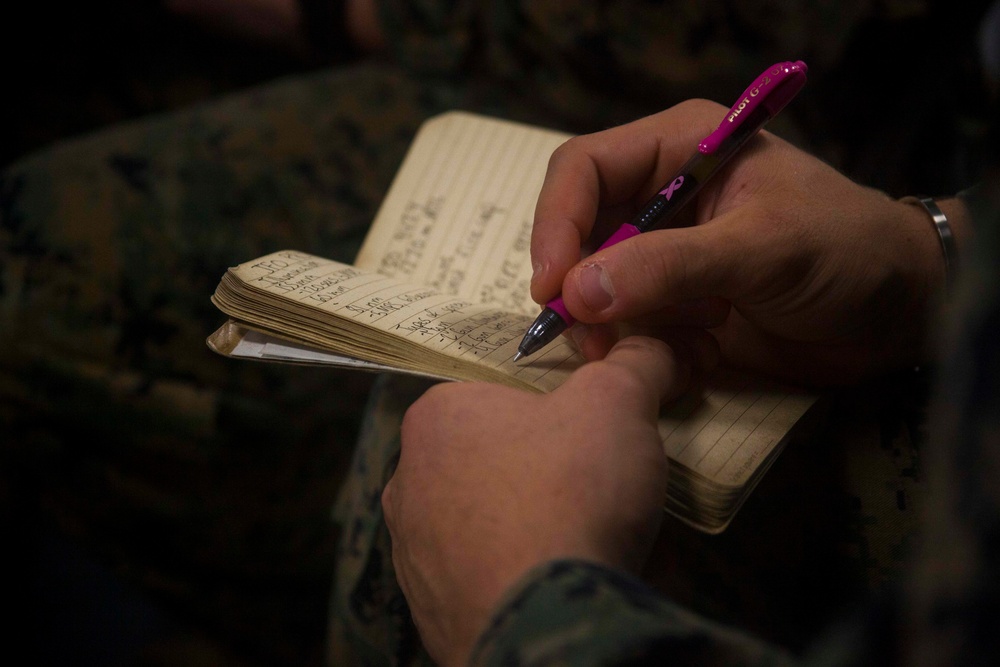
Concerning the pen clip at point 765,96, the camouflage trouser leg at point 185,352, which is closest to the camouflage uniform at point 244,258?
the camouflage trouser leg at point 185,352

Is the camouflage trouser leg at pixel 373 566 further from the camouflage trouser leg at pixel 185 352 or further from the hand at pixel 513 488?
the camouflage trouser leg at pixel 185 352

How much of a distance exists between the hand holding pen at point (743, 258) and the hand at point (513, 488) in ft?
0.28

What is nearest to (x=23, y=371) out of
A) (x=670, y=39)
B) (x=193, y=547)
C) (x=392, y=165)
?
(x=193, y=547)

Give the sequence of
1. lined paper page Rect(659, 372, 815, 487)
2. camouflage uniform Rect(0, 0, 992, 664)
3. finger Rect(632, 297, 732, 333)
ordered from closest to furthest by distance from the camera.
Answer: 1. lined paper page Rect(659, 372, 815, 487)
2. finger Rect(632, 297, 732, 333)
3. camouflage uniform Rect(0, 0, 992, 664)

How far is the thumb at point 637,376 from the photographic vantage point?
0.47m

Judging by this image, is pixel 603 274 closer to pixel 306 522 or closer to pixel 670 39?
pixel 670 39

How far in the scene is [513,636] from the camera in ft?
1.08

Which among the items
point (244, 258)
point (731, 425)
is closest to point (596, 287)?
point (731, 425)

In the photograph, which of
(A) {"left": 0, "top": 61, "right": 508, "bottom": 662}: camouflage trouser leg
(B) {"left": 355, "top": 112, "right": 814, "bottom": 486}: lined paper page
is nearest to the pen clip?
(B) {"left": 355, "top": 112, "right": 814, "bottom": 486}: lined paper page

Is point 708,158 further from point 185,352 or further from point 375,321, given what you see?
point 185,352

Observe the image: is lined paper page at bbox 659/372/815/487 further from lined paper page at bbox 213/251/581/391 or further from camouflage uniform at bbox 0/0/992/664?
camouflage uniform at bbox 0/0/992/664

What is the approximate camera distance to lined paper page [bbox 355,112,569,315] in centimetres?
76

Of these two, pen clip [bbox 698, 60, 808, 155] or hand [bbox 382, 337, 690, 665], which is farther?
pen clip [bbox 698, 60, 808, 155]

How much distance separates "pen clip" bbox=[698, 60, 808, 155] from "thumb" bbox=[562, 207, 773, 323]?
3.0 inches
